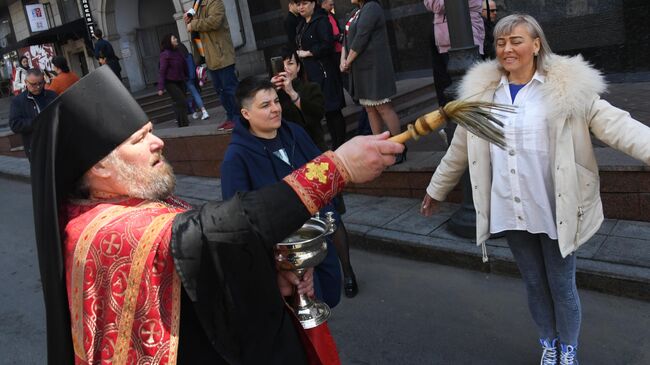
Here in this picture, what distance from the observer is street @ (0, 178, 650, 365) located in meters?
3.48

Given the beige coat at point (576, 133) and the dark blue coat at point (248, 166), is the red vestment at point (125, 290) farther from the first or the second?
the beige coat at point (576, 133)

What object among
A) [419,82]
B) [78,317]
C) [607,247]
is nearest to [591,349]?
[607,247]

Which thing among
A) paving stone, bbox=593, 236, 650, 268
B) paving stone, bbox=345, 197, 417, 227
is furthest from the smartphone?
paving stone, bbox=593, 236, 650, 268

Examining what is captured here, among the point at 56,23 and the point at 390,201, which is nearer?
the point at 390,201

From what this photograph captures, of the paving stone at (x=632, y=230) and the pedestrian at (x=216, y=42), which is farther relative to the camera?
the pedestrian at (x=216, y=42)

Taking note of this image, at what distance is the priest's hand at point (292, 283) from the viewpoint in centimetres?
206

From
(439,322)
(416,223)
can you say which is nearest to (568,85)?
(439,322)

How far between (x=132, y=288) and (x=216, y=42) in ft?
22.9

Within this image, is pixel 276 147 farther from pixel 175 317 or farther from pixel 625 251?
pixel 625 251

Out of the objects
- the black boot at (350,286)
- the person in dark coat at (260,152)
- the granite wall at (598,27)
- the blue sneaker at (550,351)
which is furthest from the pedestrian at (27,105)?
the blue sneaker at (550,351)

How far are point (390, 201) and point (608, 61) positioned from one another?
474 centimetres

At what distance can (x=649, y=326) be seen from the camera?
351 cm

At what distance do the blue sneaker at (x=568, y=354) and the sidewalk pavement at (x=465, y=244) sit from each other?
1050 mm

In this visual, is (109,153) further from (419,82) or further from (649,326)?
(419,82)
